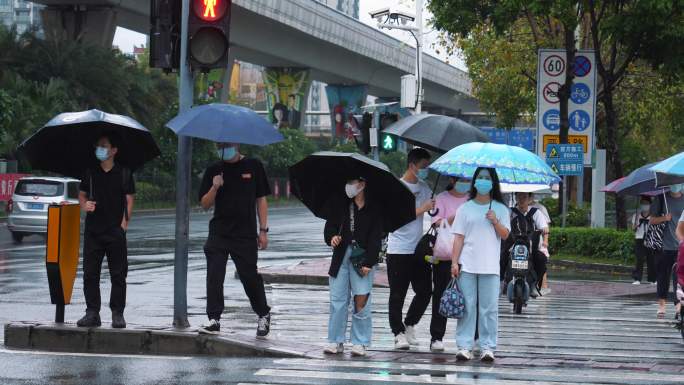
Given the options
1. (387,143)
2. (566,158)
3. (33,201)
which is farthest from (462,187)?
(33,201)

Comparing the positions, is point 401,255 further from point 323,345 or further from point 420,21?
point 420,21

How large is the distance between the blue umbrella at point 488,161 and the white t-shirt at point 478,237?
49 cm

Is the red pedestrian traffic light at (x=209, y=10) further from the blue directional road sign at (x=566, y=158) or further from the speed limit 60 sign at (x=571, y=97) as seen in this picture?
the speed limit 60 sign at (x=571, y=97)

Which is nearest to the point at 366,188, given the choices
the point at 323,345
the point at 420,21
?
the point at 323,345

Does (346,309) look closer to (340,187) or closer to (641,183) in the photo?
(340,187)

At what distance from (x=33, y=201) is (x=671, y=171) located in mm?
22048

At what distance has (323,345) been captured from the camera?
1222 centimetres

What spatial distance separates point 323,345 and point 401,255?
3.68 feet

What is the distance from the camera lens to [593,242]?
96.9 ft

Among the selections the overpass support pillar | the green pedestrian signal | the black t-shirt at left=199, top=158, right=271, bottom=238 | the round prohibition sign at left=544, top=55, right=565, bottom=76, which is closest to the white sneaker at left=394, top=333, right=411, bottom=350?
the black t-shirt at left=199, top=158, right=271, bottom=238

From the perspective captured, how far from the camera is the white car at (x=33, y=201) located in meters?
32.1

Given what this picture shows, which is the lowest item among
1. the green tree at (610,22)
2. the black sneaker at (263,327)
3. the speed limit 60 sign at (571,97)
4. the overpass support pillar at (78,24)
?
the black sneaker at (263,327)

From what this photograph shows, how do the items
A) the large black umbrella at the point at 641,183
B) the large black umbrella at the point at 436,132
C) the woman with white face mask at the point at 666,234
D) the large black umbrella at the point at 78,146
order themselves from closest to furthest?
the large black umbrella at the point at 78,146 < the large black umbrella at the point at 436,132 < the woman with white face mask at the point at 666,234 < the large black umbrella at the point at 641,183

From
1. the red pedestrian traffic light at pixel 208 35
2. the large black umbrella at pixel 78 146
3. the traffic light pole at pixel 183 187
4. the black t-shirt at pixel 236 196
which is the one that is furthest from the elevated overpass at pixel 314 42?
the black t-shirt at pixel 236 196
